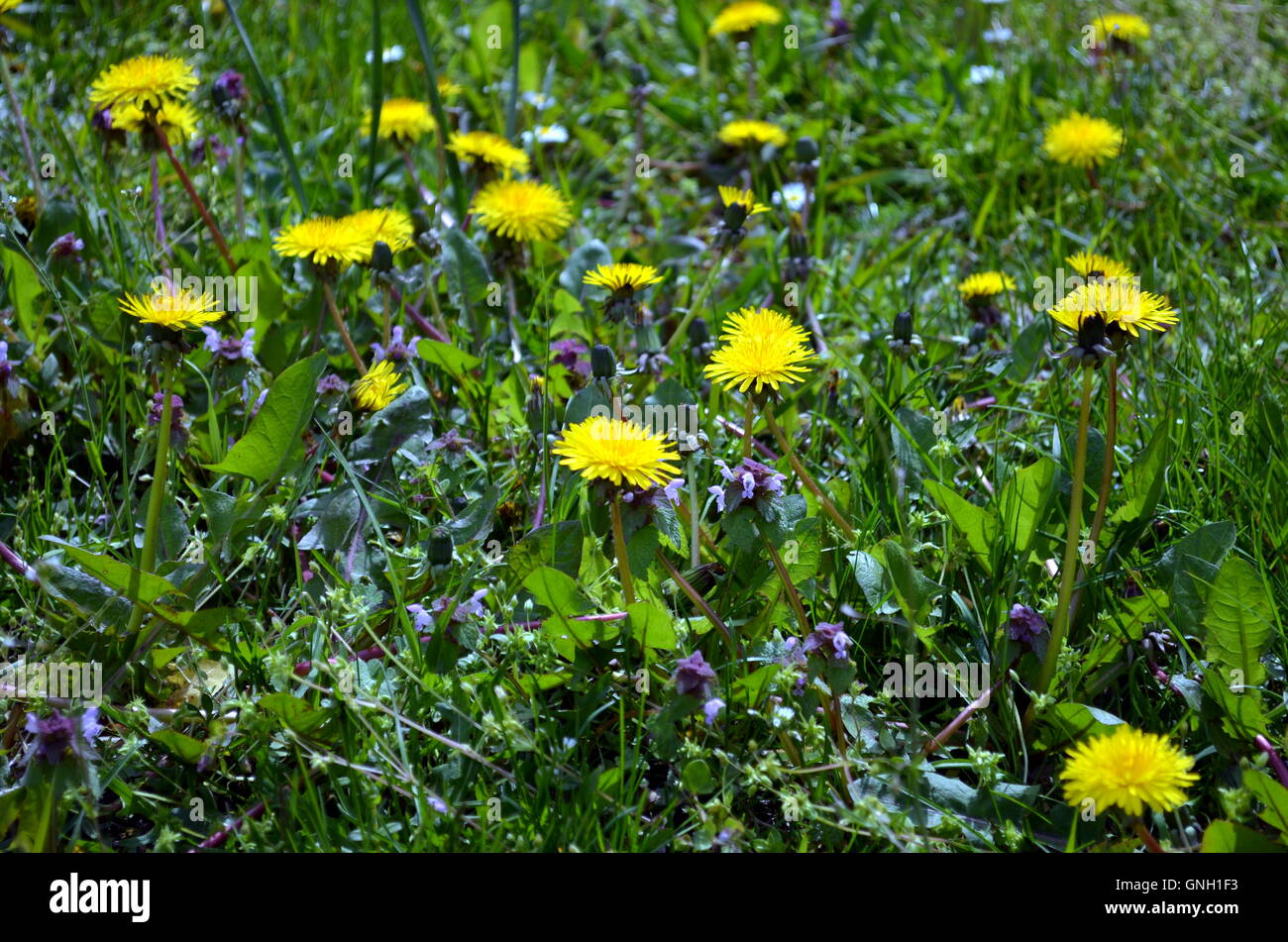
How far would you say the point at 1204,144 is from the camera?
10.8ft

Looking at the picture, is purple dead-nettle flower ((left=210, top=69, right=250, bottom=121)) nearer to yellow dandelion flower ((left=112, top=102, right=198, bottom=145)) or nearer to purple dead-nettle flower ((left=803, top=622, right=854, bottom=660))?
yellow dandelion flower ((left=112, top=102, right=198, bottom=145))

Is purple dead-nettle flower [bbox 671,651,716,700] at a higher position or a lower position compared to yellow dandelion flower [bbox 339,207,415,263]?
lower

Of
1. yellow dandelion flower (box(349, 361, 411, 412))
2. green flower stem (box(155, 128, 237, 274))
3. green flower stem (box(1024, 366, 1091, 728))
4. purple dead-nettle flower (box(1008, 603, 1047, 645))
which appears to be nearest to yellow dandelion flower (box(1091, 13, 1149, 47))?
green flower stem (box(1024, 366, 1091, 728))

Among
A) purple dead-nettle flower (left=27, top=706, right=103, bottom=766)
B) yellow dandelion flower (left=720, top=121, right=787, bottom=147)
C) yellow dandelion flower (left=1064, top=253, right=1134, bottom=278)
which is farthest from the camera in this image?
yellow dandelion flower (left=720, top=121, right=787, bottom=147)

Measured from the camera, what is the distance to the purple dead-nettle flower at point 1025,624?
177cm

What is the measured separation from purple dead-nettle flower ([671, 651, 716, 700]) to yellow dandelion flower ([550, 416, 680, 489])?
261 mm

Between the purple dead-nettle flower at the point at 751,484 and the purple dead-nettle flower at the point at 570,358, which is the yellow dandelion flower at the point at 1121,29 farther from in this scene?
the purple dead-nettle flower at the point at 751,484

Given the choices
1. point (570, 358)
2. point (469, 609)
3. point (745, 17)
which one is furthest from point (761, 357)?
point (745, 17)

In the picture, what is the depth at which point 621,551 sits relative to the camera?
1.72m

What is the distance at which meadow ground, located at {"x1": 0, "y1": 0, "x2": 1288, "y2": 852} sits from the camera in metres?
1.68

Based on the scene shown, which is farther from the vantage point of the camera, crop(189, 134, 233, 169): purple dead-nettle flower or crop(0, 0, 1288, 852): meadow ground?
crop(189, 134, 233, 169): purple dead-nettle flower
